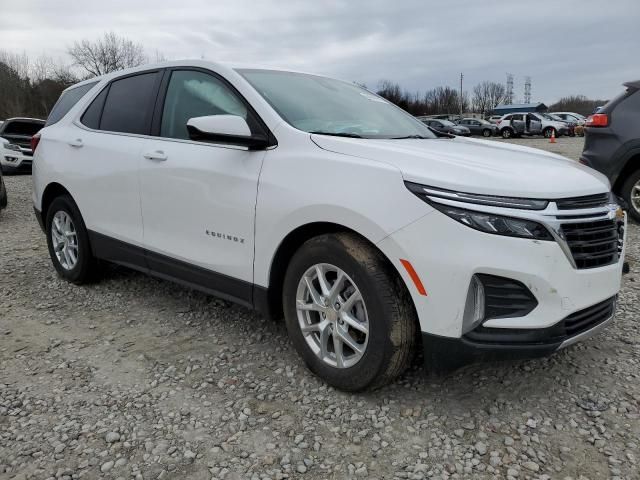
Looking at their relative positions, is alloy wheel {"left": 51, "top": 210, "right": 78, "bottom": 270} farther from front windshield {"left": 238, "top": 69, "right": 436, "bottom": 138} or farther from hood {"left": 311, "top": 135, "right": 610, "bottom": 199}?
hood {"left": 311, "top": 135, "right": 610, "bottom": 199}

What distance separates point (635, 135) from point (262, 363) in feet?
17.4

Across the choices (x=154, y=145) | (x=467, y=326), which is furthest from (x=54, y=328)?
(x=467, y=326)

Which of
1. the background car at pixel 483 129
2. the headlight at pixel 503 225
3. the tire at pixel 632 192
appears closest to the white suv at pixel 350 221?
the headlight at pixel 503 225

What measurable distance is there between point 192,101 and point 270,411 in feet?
6.54

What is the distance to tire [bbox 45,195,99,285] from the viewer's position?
429cm

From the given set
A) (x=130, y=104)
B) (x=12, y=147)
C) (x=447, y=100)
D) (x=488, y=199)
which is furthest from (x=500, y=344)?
(x=447, y=100)

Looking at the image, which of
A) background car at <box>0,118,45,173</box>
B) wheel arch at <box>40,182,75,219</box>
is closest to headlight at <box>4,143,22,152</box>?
background car at <box>0,118,45,173</box>

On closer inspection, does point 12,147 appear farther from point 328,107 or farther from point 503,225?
point 503,225

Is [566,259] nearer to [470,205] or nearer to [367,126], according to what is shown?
[470,205]

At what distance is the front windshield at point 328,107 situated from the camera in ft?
9.96

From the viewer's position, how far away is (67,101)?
15.3ft

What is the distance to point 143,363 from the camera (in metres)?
3.14

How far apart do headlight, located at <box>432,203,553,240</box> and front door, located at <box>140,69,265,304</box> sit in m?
1.18

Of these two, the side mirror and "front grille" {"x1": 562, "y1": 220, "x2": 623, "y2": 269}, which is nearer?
"front grille" {"x1": 562, "y1": 220, "x2": 623, "y2": 269}
